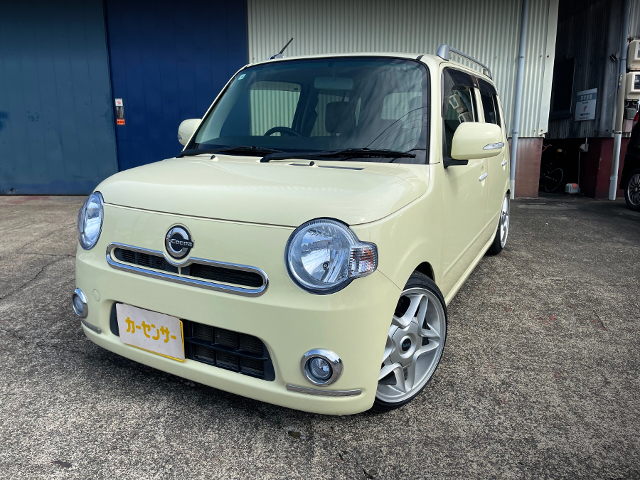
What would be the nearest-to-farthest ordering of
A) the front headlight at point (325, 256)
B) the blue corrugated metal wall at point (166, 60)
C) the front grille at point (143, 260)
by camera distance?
the front headlight at point (325, 256) < the front grille at point (143, 260) < the blue corrugated metal wall at point (166, 60)

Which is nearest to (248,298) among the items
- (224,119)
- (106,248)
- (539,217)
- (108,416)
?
(106,248)

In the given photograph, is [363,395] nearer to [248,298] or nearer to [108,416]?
[248,298]

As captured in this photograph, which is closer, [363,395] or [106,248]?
[363,395]

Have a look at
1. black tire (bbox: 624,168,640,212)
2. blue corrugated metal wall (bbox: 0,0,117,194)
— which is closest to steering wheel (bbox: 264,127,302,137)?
blue corrugated metal wall (bbox: 0,0,117,194)

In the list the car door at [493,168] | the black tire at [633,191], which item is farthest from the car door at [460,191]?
the black tire at [633,191]

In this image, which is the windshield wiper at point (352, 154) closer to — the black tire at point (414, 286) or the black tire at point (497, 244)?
the black tire at point (414, 286)

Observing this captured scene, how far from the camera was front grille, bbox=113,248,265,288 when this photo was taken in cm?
177

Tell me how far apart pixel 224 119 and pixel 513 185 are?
663cm

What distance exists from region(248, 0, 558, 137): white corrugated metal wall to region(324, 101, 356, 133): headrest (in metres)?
5.79

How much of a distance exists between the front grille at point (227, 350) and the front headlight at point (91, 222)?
1.93ft

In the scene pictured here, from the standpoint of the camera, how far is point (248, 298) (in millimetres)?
1736

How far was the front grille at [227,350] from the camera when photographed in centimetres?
183

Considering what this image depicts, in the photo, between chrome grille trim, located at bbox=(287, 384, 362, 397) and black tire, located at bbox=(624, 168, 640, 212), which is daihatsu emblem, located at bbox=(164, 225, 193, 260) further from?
black tire, located at bbox=(624, 168, 640, 212)

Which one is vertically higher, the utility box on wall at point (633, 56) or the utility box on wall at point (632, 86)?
the utility box on wall at point (633, 56)
